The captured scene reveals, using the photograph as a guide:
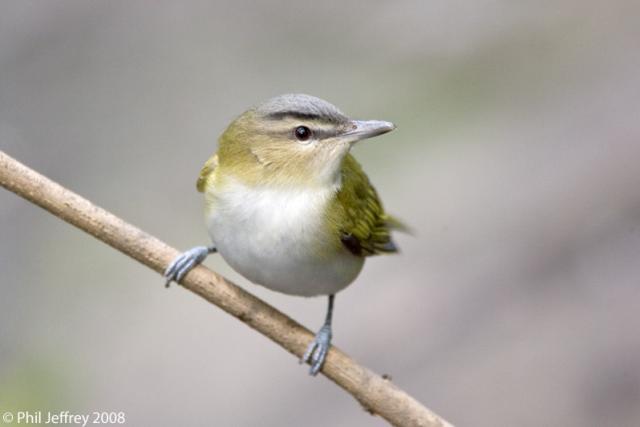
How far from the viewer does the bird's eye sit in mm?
3520

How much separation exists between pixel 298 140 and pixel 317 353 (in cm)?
88

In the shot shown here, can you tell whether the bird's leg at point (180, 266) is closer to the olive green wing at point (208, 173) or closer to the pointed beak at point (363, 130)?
the olive green wing at point (208, 173)

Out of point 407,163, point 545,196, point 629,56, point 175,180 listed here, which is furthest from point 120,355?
point 629,56

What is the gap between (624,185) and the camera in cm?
659

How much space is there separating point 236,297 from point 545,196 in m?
4.09

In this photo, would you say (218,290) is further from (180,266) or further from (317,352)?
(317,352)

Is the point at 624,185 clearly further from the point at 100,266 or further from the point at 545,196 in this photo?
the point at 100,266

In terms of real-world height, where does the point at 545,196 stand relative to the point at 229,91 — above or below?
below

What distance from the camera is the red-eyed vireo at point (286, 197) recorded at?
11.6 feet

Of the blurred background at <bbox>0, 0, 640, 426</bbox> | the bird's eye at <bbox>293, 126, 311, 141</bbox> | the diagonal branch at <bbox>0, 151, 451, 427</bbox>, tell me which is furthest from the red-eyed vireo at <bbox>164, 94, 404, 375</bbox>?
the blurred background at <bbox>0, 0, 640, 426</bbox>

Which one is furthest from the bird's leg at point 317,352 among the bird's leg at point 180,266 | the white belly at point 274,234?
the bird's leg at point 180,266

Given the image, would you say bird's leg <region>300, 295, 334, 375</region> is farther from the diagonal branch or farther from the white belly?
the white belly

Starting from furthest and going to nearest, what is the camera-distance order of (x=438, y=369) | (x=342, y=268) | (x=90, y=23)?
(x=90, y=23)
(x=438, y=369)
(x=342, y=268)

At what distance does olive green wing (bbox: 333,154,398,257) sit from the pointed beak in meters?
0.33
